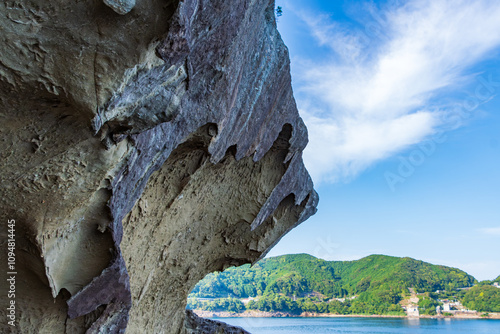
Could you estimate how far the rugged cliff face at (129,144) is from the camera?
11.3ft

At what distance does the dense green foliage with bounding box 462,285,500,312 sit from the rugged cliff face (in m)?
76.8

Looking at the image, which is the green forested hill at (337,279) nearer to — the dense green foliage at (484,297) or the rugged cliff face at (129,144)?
the dense green foliage at (484,297)

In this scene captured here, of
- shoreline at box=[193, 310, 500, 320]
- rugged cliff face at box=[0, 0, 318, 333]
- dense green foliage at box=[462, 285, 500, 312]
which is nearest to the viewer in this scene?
rugged cliff face at box=[0, 0, 318, 333]

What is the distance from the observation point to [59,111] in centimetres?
385

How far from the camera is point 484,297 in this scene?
7031 cm

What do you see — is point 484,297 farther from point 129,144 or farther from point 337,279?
point 129,144

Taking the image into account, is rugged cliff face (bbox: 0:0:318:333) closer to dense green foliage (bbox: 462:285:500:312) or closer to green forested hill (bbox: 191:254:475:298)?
green forested hill (bbox: 191:254:475:298)

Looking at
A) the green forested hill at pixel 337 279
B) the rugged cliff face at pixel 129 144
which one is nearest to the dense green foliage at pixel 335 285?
the green forested hill at pixel 337 279

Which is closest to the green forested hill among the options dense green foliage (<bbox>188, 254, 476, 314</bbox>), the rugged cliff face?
dense green foliage (<bbox>188, 254, 476, 314</bbox>)

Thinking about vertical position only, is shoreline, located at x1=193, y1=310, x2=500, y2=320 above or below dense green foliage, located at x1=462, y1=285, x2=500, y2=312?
below

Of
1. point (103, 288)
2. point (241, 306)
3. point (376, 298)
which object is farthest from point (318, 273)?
point (103, 288)

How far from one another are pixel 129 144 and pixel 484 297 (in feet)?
272

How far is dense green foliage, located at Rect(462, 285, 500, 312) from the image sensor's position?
70562mm

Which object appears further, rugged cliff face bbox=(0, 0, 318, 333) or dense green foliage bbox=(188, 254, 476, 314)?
dense green foliage bbox=(188, 254, 476, 314)
